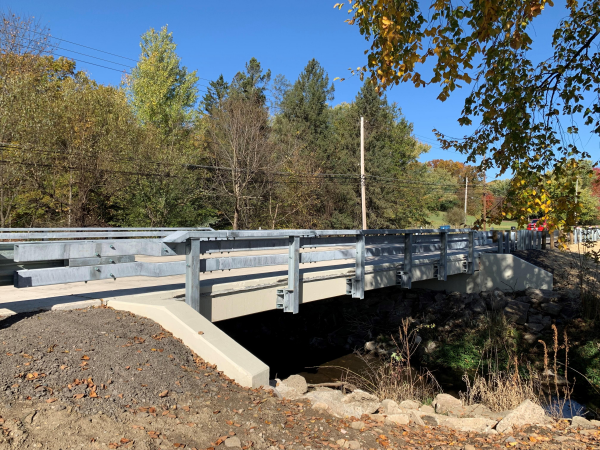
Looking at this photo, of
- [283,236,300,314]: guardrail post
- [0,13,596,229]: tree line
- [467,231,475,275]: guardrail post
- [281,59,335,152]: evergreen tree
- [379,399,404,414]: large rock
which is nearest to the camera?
[379,399,404,414]: large rock

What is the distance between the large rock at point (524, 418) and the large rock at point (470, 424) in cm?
11

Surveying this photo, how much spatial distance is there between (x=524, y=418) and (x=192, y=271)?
4088mm

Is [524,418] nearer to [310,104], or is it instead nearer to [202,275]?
[202,275]

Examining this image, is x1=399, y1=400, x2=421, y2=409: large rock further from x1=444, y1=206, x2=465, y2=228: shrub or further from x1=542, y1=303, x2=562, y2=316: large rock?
x1=444, y1=206, x2=465, y2=228: shrub

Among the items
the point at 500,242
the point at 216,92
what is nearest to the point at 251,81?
the point at 216,92

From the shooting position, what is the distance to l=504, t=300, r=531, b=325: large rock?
521 inches

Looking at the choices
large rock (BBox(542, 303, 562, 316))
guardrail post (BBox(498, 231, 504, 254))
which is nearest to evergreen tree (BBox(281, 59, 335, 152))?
guardrail post (BBox(498, 231, 504, 254))

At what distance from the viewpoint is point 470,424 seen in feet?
16.0

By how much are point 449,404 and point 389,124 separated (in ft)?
129

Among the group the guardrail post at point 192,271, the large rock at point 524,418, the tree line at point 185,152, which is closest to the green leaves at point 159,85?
the tree line at point 185,152

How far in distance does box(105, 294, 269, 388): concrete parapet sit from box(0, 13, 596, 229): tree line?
5.00m

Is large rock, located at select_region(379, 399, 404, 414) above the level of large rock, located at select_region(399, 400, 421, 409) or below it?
above

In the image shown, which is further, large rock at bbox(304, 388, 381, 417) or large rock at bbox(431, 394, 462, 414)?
large rock at bbox(431, 394, 462, 414)

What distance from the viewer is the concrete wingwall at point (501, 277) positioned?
1479 centimetres
